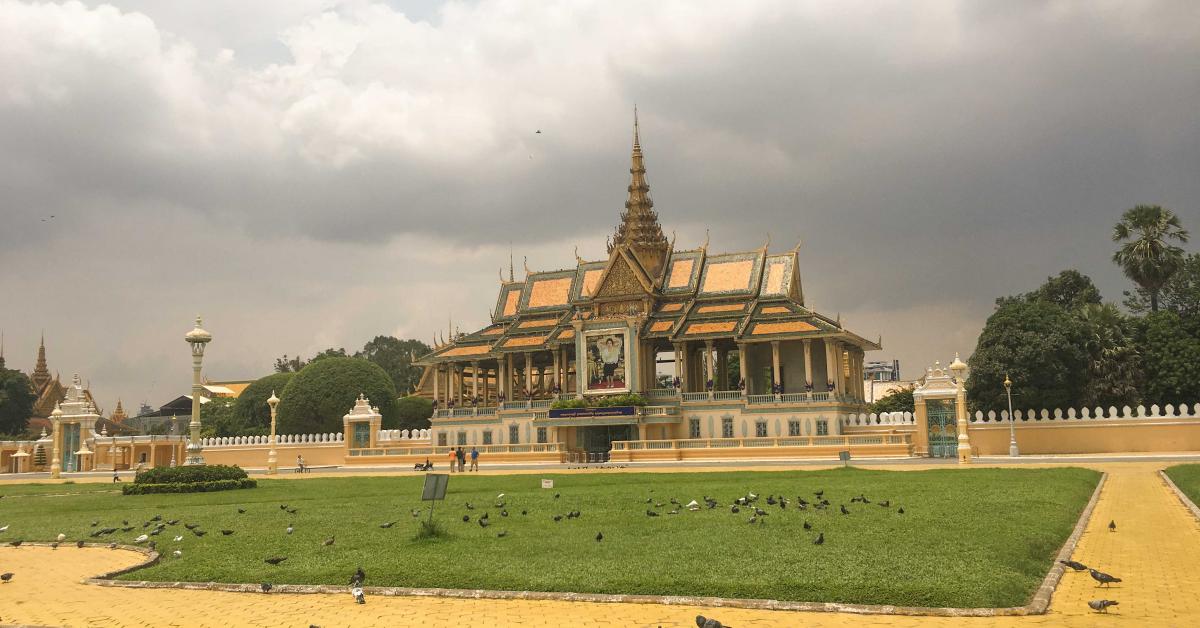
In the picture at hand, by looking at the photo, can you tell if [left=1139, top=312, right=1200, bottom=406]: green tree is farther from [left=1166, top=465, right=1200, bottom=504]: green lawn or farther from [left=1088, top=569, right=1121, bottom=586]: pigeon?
[left=1088, top=569, right=1121, bottom=586]: pigeon

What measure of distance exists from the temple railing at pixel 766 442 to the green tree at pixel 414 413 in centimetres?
3567

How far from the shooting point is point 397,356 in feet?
397

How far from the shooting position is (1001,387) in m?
49.6

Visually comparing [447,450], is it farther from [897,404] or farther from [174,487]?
[897,404]

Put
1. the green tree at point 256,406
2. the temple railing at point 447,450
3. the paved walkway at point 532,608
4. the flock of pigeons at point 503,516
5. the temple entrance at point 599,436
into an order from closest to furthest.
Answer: the paved walkway at point 532,608 < the flock of pigeons at point 503,516 < the temple railing at point 447,450 < the temple entrance at point 599,436 < the green tree at point 256,406

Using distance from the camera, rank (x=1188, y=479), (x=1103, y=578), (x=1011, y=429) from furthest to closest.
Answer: (x=1011, y=429), (x=1188, y=479), (x=1103, y=578)

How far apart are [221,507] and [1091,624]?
21.4 m

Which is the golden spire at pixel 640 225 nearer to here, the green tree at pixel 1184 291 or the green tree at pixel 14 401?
the green tree at pixel 1184 291

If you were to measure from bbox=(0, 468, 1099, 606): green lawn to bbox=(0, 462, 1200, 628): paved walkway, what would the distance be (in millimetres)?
582

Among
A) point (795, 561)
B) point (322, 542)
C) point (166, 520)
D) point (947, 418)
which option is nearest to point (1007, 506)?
point (795, 561)

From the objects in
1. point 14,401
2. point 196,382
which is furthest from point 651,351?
point 14,401

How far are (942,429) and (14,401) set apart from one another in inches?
2928

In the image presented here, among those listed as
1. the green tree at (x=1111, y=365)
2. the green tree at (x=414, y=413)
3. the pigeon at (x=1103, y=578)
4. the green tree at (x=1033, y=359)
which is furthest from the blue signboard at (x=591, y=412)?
the pigeon at (x=1103, y=578)

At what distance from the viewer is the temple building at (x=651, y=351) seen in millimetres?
54969
